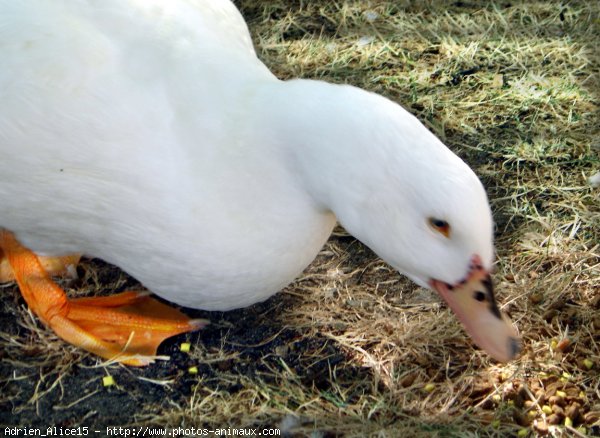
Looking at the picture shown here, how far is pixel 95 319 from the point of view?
2.61 m

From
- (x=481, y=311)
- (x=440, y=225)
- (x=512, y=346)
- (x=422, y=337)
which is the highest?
(x=440, y=225)

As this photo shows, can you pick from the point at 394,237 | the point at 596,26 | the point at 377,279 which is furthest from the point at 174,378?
the point at 596,26

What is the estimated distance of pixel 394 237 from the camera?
189 cm

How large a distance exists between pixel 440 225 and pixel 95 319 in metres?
1.35

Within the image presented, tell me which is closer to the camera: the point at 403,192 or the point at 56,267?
the point at 403,192

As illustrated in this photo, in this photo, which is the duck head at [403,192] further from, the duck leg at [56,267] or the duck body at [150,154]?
the duck leg at [56,267]

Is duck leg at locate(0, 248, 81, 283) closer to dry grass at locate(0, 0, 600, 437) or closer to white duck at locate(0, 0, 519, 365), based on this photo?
dry grass at locate(0, 0, 600, 437)

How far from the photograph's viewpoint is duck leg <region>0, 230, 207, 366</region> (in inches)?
101

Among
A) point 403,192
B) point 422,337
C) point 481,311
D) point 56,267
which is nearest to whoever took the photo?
point 403,192

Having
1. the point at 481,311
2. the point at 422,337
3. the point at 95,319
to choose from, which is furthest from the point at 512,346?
the point at 95,319

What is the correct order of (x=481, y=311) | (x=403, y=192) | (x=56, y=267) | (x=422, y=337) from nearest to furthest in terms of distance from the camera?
(x=403, y=192) → (x=481, y=311) → (x=422, y=337) → (x=56, y=267)

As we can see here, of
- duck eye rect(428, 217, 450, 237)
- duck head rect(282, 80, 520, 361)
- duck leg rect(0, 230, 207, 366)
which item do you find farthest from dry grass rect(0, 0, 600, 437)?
duck eye rect(428, 217, 450, 237)

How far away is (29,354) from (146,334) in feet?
1.28

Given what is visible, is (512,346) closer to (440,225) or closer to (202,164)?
(440,225)
